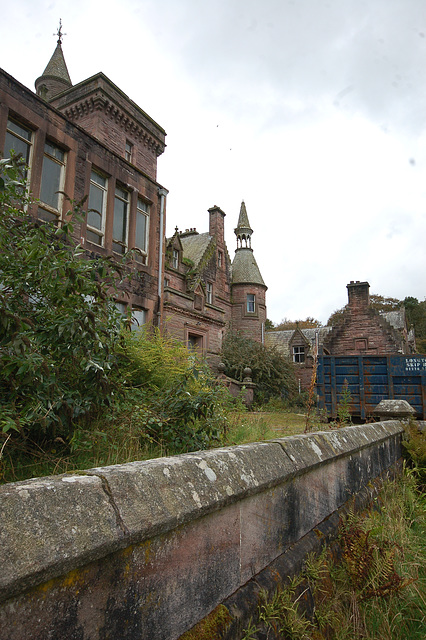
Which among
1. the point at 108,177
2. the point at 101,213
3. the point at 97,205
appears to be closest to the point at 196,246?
the point at 108,177

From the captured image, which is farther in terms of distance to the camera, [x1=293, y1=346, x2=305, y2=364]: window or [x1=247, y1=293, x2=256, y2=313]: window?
[x1=247, y1=293, x2=256, y2=313]: window

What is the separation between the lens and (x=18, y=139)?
10.8 metres

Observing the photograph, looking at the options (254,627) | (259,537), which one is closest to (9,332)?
(259,537)

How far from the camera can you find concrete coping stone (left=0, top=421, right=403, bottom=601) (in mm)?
1020

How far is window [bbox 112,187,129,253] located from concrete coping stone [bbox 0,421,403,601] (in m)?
12.7

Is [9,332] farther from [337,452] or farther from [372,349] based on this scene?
[372,349]

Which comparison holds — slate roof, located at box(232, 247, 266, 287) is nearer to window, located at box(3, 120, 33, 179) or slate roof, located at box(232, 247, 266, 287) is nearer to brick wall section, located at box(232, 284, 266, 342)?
brick wall section, located at box(232, 284, 266, 342)

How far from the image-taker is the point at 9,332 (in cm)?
239

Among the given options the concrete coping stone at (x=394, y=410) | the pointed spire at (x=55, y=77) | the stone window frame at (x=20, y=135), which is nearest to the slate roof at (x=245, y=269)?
the pointed spire at (x=55, y=77)

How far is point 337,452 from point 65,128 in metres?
12.1

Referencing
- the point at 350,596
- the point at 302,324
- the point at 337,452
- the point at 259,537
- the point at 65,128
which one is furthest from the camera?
the point at 302,324

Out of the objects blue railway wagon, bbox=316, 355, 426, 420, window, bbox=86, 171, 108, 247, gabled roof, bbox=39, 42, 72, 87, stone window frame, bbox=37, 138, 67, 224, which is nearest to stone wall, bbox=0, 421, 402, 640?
blue railway wagon, bbox=316, 355, 426, 420

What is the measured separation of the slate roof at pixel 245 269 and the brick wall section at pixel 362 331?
8479mm

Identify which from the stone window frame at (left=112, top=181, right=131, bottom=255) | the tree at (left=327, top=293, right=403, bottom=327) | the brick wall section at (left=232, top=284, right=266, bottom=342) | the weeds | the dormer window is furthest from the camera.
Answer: the tree at (left=327, top=293, right=403, bottom=327)
